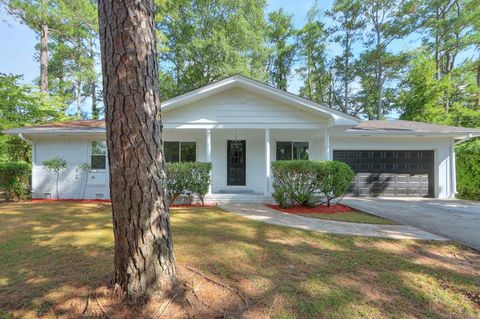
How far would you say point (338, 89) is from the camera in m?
26.4

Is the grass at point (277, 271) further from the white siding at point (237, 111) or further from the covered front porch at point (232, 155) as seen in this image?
the covered front porch at point (232, 155)

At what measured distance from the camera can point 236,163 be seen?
11.9 meters

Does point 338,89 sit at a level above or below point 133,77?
above

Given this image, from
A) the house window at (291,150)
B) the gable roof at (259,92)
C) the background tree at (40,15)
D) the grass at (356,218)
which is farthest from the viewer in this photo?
the background tree at (40,15)

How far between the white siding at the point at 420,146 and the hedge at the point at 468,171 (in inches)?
16.0

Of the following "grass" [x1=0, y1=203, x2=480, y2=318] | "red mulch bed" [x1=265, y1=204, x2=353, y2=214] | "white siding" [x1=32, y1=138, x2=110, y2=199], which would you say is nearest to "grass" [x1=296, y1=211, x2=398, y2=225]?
"red mulch bed" [x1=265, y1=204, x2=353, y2=214]

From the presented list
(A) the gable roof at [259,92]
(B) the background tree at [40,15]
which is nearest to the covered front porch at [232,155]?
(A) the gable roof at [259,92]

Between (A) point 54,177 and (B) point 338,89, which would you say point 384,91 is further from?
(A) point 54,177

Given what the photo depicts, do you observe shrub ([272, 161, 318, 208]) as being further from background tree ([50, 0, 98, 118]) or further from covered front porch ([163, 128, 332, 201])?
background tree ([50, 0, 98, 118])

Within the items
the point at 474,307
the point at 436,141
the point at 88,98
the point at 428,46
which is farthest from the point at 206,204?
the point at 88,98

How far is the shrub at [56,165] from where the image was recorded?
10250 millimetres

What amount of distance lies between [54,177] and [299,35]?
80.4 ft

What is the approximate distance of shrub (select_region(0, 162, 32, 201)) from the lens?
1002 cm

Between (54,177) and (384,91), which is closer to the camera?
(54,177)
